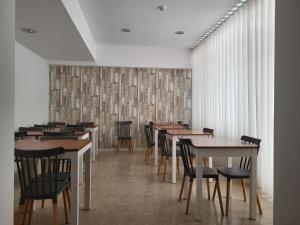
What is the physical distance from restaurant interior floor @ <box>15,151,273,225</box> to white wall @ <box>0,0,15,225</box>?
132 cm

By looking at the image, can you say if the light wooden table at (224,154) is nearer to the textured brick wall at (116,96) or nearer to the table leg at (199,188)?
the table leg at (199,188)

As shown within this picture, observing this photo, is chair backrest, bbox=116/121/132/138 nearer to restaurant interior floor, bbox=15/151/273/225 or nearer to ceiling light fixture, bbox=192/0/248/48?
restaurant interior floor, bbox=15/151/273/225

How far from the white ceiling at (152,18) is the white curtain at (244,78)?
41cm

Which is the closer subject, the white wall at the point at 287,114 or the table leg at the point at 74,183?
the white wall at the point at 287,114

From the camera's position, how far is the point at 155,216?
2980 mm

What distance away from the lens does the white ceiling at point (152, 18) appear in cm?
462

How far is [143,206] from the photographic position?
329 cm

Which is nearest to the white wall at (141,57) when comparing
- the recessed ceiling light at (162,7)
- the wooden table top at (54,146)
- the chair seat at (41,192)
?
the recessed ceiling light at (162,7)

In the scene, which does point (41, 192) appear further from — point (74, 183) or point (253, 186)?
point (253, 186)

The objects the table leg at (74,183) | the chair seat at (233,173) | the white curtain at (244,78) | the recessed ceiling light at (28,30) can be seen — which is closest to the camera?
the table leg at (74,183)

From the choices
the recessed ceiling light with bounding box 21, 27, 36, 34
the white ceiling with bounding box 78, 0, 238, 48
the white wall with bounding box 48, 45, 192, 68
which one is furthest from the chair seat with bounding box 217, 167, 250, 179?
the white wall with bounding box 48, 45, 192, 68

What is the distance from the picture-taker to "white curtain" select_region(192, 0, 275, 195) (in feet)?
12.9

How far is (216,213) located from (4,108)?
2498 millimetres

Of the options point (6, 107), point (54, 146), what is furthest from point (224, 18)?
point (6, 107)
